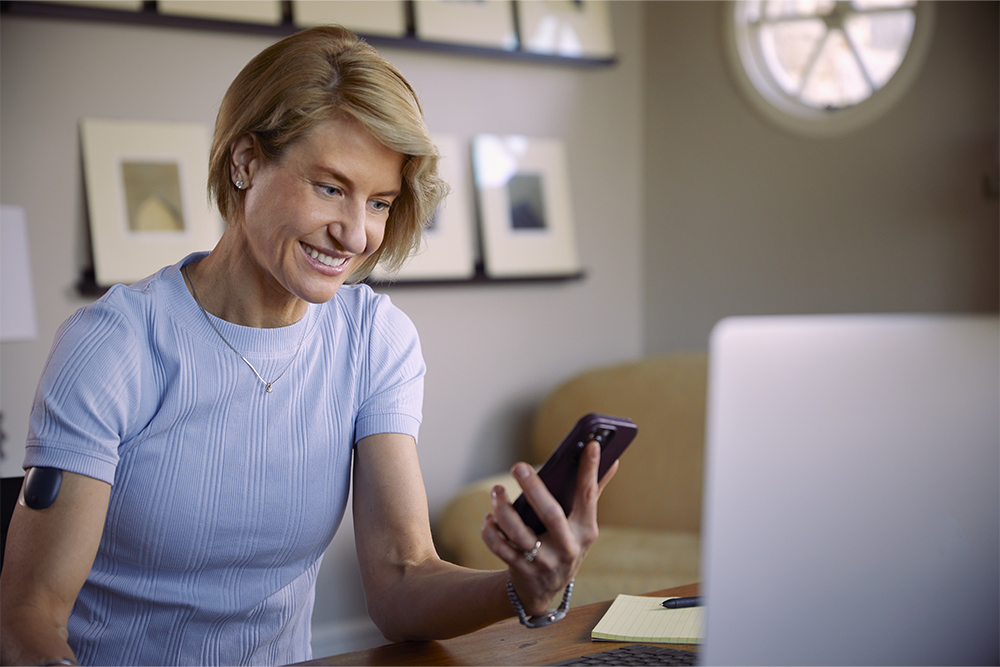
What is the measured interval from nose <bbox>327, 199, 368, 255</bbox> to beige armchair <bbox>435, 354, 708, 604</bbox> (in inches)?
71.0

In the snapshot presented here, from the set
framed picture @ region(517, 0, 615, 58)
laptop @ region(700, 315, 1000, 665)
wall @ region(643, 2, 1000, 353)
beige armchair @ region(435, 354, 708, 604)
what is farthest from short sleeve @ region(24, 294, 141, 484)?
wall @ region(643, 2, 1000, 353)

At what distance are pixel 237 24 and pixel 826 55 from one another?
2.19 metres

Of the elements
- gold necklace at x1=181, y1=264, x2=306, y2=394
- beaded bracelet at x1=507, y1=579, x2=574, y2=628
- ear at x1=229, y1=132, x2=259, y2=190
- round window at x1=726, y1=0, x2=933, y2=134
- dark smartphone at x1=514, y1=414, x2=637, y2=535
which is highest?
round window at x1=726, y1=0, x2=933, y2=134

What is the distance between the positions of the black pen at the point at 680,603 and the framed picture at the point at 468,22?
2.46m

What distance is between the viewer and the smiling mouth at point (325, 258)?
129cm

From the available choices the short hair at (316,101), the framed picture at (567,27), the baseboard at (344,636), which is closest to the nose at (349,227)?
the short hair at (316,101)

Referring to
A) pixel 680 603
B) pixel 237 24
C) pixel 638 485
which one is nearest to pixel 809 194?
pixel 638 485

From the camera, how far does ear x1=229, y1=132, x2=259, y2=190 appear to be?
1300 millimetres

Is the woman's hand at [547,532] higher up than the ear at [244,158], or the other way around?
the ear at [244,158]

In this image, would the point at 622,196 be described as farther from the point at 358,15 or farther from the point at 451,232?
the point at 358,15

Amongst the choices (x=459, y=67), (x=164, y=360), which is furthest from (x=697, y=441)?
(x=164, y=360)

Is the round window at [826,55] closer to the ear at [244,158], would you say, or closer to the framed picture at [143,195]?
the framed picture at [143,195]

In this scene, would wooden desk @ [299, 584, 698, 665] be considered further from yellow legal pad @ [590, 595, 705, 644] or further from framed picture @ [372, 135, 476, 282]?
framed picture @ [372, 135, 476, 282]

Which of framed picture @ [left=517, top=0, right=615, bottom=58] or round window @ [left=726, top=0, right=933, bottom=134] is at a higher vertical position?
framed picture @ [left=517, top=0, right=615, bottom=58]
